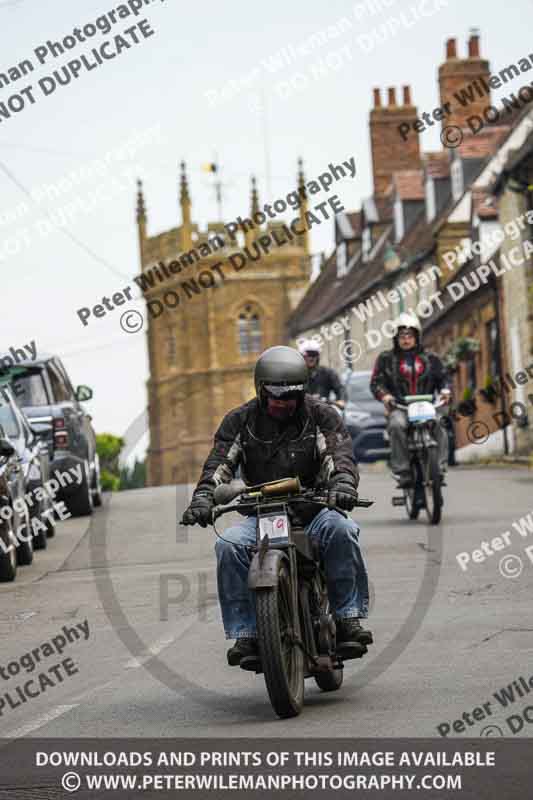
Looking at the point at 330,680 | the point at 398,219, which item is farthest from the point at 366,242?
the point at 330,680

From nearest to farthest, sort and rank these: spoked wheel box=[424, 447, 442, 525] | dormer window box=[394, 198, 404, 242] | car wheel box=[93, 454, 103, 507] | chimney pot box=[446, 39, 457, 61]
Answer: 1. spoked wheel box=[424, 447, 442, 525]
2. car wheel box=[93, 454, 103, 507]
3. chimney pot box=[446, 39, 457, 61]
4. dormer window box=[394, 198, 404, 242]

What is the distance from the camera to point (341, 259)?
75688mm

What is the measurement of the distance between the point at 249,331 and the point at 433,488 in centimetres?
9520

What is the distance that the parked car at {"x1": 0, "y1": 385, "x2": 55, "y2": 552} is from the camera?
16359mm

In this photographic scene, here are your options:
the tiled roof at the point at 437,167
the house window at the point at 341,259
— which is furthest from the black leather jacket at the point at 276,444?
the house window at the point at 341,259

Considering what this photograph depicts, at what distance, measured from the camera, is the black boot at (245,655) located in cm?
718

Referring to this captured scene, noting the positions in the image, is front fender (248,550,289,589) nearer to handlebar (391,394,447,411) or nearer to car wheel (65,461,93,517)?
handlebar (391,394,447,411)

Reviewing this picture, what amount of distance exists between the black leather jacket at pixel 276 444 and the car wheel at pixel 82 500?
13.5 metres

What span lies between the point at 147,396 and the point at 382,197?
169ft

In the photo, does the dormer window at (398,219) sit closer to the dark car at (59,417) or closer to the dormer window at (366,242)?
the dormer window at (366,242)

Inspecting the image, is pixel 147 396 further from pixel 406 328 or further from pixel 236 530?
pixel 236 530

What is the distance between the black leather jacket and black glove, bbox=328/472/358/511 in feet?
0.77

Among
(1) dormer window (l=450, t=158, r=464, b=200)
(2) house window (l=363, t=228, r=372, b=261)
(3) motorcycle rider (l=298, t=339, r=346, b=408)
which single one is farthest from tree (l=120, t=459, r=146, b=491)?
(3) motorcycle rider (l=298, t=339, r=346, b=408)

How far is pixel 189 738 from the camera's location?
6773 millimetres
